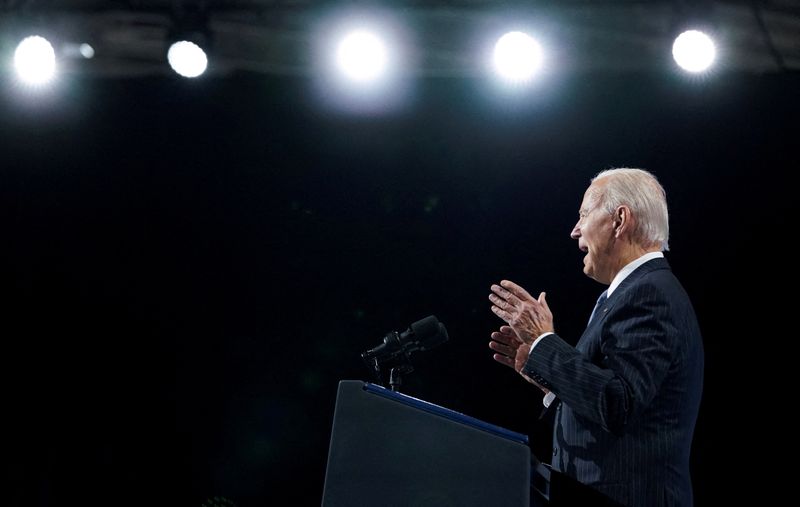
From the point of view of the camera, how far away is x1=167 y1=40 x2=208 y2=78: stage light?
350 centimetres

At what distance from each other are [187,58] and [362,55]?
0.87 meters

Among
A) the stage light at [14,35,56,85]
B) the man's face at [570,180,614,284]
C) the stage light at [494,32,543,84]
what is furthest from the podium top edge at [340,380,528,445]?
the stage light at [14,35,56,85]

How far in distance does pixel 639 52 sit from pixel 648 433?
90.1 inches

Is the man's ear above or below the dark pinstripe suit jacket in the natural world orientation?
above

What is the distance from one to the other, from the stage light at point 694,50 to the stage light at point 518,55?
0.62m

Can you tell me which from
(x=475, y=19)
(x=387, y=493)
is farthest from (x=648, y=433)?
(x=475, y=19)

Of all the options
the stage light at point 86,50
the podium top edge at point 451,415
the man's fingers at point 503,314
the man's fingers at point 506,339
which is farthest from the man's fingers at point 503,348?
the stage light at point 86,50

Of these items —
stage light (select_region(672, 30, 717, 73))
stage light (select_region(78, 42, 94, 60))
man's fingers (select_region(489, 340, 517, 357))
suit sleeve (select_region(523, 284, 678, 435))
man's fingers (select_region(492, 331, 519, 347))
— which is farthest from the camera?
stage light (select_region(78, 42, 94, 60))

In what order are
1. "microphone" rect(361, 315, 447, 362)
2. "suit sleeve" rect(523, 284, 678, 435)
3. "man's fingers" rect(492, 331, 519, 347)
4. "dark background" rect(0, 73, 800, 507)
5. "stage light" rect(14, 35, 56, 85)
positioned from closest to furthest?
"suit sleeve" rect(523, 284, 678, 435), "microphone" rect(361, 315, 447, 362), "man's fingers" rect(492, 331, 519, 347), "dark background" rect(0, 73, 800, 507), "stage light" rect(14, 35, 56, 85)

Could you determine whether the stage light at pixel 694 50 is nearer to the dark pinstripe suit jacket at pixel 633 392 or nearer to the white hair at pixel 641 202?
the white hair at pixel 641 202

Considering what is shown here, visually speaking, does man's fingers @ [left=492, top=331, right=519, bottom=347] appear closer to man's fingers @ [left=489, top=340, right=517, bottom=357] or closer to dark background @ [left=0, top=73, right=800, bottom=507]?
man's fingers @ [left=489, top=340, right=517, bottom=357]

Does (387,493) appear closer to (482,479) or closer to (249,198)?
(482,479)

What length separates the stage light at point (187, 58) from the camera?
3.50 meters

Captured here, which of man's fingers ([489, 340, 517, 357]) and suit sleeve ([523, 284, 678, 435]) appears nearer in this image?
suit sleeve ([523, 284, 678, 435])
